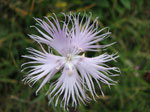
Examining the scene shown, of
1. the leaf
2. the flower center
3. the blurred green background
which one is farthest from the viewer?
the leaf

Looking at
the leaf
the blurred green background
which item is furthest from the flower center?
the leaf

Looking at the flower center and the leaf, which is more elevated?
the leaf

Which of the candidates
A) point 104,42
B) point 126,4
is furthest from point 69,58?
point 126,4

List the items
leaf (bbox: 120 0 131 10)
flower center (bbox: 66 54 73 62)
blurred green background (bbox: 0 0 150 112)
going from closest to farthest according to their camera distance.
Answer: flower center (bbox: 66 54 73 62)
blurred green background (bbox: 0 0 150 112)
leaf (bbox: 120 0 131 10)

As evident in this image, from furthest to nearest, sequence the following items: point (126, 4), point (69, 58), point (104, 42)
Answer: point (126, 4) < point (104, 42) < point (69, 58)

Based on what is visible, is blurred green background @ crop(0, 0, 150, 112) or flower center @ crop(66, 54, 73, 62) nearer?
flower center @ crop(66, 54, 73, 62)

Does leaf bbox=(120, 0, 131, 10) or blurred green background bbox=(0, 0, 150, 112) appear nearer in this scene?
blurred green background bbox=(0, 0, 150, 112)

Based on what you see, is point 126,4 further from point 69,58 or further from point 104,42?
point 69,58

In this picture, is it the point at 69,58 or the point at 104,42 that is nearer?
the point at 69,58

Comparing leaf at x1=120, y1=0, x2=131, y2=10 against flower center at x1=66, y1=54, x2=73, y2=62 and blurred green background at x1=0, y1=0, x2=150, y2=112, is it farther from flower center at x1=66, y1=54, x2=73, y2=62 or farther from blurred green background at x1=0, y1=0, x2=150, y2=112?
flower center at x1=66, y1=54, x2=73, y2=62
